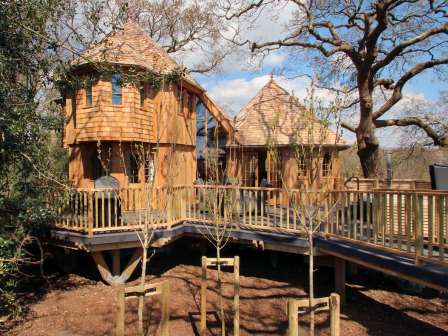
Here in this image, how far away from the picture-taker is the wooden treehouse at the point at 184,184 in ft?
17.9

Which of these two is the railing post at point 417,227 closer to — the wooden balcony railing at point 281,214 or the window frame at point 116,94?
the wooden balcony railing at point 281,214

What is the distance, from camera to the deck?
5215mm

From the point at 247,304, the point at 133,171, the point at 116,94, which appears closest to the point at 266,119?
the point at 133,171

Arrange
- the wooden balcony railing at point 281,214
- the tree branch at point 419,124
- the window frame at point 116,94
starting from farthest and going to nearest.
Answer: the tree branch at point 419,124 → the window frame at point 116,94 → the wooden balcony railing at point 281,214

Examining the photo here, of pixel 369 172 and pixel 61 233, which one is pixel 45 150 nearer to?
pixel 61 233

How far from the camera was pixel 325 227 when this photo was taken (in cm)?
743

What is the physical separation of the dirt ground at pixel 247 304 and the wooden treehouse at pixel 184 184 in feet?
3.01

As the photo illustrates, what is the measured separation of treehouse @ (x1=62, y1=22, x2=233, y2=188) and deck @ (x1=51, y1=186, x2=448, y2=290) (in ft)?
6.31

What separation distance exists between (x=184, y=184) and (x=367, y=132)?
24.5 ft

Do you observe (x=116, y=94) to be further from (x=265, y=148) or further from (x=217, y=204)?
(x=265, y=148)

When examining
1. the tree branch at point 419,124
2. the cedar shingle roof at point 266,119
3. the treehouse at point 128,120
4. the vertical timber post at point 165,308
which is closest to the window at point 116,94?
the treehouse at point 128,120

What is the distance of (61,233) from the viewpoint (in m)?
8.52

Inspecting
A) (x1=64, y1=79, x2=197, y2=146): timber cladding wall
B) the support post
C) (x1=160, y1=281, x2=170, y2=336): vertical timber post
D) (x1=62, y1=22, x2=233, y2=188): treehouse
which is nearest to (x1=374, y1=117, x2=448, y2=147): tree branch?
(x1=62, y1=22, x2=233, y2=188): treehouse

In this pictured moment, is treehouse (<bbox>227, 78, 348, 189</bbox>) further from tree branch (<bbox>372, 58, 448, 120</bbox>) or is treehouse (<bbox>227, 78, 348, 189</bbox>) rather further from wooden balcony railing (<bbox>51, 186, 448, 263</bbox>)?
wooden balcony railing (<bbox>51, 186, 448, 263</bbox>)
